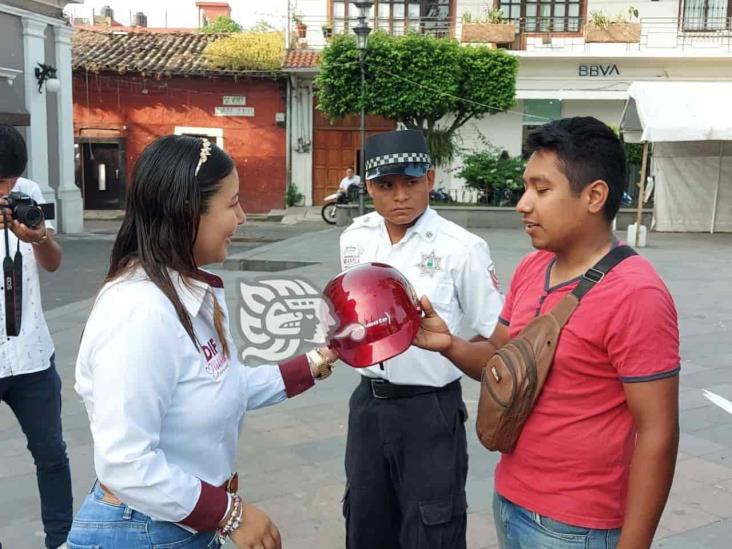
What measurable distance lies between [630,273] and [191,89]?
2180 centimetres

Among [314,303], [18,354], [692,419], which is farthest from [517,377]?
[692,419]

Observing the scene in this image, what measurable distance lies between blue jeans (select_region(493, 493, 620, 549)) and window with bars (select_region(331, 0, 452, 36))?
21.2 meters

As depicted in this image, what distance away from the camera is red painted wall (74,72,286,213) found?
21891 millimetres

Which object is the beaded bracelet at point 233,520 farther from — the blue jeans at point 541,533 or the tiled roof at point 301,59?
the tiled roof at point 301,59

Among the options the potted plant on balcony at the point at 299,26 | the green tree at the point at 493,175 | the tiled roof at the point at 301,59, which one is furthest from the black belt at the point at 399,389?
the potted plant on balcony at the point at 299,26

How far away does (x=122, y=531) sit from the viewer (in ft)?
5.30

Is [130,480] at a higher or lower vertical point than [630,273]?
lower

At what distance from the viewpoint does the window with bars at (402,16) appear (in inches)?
866

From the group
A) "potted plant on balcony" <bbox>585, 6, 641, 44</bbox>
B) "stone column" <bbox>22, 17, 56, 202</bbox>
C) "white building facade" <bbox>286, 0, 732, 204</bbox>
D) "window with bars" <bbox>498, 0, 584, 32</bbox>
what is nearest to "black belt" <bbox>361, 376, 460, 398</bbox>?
"stone column" <bbox>22, 17, 56, 202</bbox>

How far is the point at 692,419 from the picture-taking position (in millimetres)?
4789

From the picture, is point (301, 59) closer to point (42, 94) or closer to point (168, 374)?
point (42, 94)

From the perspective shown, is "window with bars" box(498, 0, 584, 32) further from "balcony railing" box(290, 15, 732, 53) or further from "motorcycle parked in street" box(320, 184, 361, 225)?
"motorcycle parked in street" box(320, 184, 361, 225)

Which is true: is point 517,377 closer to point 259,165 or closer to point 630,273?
point 630,273

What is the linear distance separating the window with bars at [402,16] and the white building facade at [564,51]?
0.03 m
